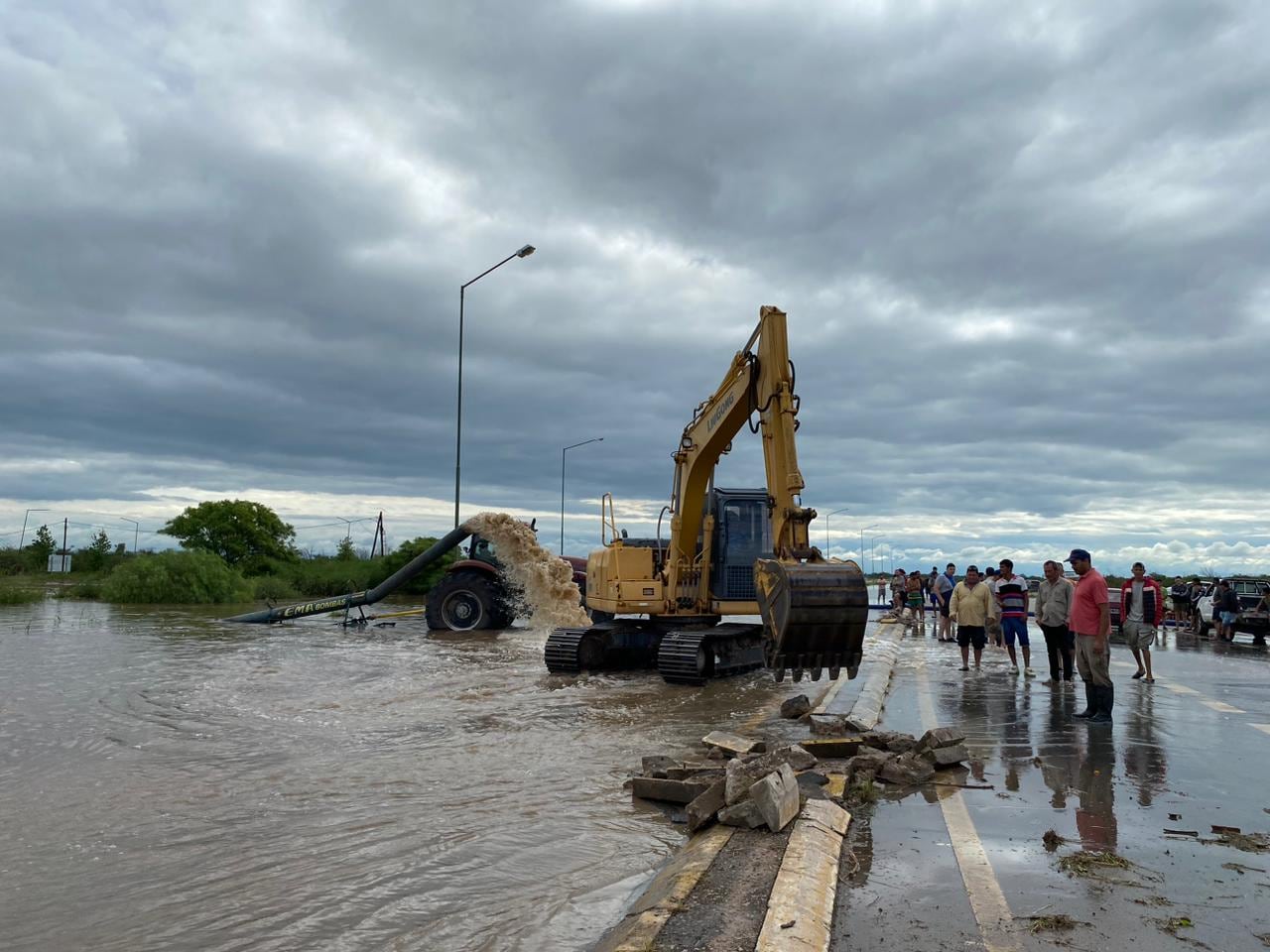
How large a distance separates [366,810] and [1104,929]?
495 cm

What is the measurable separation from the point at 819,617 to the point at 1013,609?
328 inches

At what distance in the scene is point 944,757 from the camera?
304 inches

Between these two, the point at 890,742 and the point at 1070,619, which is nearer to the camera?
the point at 890,742

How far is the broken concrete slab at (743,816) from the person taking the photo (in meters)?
5.65

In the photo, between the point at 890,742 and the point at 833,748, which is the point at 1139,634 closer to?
the point at 890,742

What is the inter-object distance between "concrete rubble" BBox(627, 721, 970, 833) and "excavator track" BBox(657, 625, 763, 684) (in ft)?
14.7

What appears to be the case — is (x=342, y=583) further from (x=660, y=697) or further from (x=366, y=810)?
(x=366, y=810)

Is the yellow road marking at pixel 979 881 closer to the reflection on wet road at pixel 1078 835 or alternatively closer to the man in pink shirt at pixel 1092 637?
the reflection on wet road at pixel 1078 835

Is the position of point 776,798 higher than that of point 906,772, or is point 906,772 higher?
point 776,798

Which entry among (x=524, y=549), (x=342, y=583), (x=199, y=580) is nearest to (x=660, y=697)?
(x=524, y=549)

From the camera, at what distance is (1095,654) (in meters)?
10.1

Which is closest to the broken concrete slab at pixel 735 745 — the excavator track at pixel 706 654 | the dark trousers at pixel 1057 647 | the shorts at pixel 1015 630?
the excavator track at pixel 706 654

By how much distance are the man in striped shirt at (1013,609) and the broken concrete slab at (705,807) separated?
36.2 feet

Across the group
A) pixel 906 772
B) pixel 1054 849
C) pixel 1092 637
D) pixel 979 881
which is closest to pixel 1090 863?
pixel 1054 849
